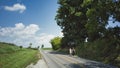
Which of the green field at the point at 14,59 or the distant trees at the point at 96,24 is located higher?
the distant trees at the point at 96,24

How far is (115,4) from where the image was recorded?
2712 cm

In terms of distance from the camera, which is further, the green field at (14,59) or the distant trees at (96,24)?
the distant trees at (96,24)

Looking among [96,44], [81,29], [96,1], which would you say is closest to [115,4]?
[96,1]

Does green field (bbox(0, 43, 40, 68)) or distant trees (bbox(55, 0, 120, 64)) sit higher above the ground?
distant trees (bbox(55, 0, 120, 64))

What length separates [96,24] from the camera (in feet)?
101

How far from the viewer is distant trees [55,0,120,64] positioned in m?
28.4

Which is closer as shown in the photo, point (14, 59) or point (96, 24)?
→ point (96, 24)

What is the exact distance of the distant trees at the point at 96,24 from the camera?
93.3 feet

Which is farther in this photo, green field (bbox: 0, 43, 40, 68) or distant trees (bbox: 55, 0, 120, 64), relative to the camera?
distant trees (bbox: 55, 0, 120, 64)

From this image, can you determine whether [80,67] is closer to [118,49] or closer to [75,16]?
[118,49]

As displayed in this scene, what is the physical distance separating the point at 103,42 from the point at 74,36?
61.0ft

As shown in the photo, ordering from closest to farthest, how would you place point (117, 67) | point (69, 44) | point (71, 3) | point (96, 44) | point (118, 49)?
point (117, 67), point (118, 49), point (96, 44), point (71, 3), point (69, 44)

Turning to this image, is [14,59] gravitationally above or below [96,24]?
below

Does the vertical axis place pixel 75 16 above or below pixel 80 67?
above
